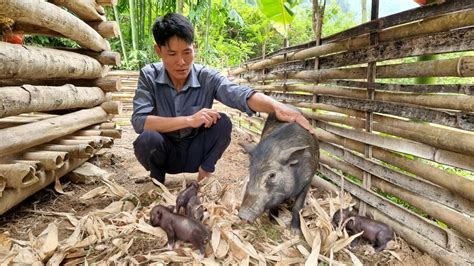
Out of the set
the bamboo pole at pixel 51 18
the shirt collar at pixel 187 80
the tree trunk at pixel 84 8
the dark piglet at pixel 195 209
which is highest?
the tree trunk at pixel 84 8

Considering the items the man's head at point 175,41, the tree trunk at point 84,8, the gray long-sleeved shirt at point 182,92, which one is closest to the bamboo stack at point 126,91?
the tree trunk at point 84,8

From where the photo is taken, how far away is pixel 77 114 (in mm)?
4062

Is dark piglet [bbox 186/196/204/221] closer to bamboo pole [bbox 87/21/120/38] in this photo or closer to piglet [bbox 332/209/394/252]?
piglet [bbox 332/209/394/252]

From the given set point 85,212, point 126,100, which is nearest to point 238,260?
point 85,212

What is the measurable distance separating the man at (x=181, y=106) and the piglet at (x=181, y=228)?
859 mm

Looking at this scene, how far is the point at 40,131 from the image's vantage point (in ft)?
10.3

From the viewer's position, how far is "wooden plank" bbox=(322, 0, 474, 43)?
2.17 m

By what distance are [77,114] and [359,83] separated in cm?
299

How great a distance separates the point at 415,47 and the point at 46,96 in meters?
3.01

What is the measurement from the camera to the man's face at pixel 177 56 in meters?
3.24

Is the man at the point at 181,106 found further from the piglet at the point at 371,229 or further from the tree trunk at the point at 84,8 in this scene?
the tree trunk at the point at 84,8

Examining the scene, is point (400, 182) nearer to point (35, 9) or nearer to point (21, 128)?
point (21, 128)

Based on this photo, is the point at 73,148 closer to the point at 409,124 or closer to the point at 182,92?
the point at 182,92

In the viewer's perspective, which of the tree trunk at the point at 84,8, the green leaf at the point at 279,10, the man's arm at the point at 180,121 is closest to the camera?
the man's arm at the point at 180,121
